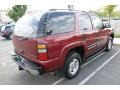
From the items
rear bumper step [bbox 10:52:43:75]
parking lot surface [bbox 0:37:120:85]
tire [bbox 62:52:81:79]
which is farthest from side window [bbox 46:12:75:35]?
parking lot surface [bbox 0:37:120:85]

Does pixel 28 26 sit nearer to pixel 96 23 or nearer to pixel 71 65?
pixel 71 65

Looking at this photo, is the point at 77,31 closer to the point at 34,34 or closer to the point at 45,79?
the point at 34,34

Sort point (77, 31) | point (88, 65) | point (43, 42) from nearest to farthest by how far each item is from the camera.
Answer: point (43, 42), point (77, 31), point (88, 65)

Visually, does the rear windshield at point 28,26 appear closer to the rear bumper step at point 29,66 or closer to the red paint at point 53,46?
the red paint at point 53,46

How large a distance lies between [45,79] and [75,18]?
1932 mm

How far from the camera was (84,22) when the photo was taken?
5.00m

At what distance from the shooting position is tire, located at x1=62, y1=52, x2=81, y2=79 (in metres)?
4.34

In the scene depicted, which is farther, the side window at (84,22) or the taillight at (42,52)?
the side window at (84,22)

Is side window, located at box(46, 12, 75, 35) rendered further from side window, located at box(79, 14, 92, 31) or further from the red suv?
side window, located at box(79, 14, 92, 31)

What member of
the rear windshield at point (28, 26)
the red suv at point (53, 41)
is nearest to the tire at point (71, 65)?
the red suv at point (53, 41)

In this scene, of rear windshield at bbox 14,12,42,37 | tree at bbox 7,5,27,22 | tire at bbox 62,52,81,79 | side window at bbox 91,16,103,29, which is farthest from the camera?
tree at bbox 7,5,27,22

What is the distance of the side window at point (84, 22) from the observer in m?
4.82

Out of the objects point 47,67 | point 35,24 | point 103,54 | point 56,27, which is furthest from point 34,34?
point 103,54

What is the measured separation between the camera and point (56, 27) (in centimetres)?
401
